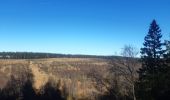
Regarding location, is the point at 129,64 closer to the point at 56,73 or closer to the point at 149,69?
the point at 149,69

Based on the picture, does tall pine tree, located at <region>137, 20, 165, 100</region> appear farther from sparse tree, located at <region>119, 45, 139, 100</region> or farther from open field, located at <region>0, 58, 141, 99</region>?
open field, located at <region>0, 58, 141, 99</region>

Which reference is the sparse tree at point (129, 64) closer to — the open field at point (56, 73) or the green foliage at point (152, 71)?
the green foliage at point (152, 71)

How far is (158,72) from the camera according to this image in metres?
47.0

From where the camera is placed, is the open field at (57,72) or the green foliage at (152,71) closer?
the green foliage at (152,71)

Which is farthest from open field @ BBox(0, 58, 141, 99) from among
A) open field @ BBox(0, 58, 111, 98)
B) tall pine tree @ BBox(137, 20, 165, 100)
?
tall pine tree @ BBox(137, 20, 165, 100)

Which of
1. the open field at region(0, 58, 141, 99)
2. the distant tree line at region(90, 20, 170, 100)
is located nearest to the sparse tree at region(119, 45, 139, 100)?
the distant tree line at region(90, 20, 170, 100)

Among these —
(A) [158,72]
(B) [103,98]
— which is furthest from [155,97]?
(B) [103,98]

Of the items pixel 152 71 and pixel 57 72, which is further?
pixel 57 72

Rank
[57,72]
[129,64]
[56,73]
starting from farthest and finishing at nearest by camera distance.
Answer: [57,72], [56,73], [129,64]

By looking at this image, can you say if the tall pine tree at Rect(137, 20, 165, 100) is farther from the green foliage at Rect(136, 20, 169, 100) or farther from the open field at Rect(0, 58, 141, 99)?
the open field at Rect(0, 58, 141, 99)

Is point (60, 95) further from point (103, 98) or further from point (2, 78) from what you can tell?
point (2, 78)

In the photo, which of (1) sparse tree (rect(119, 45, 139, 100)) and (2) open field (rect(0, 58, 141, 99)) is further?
(2) open field (rect(0, 58, 141, 99))

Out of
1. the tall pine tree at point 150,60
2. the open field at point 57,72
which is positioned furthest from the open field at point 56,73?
the tall pine tree at point 150,60

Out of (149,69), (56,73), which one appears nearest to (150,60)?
(149,69)
